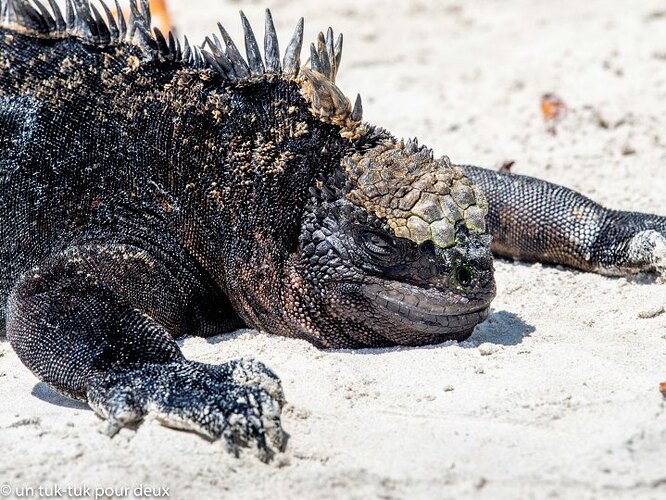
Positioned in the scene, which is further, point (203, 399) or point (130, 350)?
point (130, 350)

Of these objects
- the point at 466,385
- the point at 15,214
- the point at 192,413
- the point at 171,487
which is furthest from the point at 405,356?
the point at 15,214

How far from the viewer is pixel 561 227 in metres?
5.25

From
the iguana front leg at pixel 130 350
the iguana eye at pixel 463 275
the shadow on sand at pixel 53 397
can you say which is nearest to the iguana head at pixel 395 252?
the iguana eye at pixel 463 275

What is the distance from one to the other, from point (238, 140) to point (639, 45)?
5227mm

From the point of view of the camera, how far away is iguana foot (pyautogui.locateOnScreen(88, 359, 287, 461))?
11.4 feet

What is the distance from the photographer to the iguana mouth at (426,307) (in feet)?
13.4

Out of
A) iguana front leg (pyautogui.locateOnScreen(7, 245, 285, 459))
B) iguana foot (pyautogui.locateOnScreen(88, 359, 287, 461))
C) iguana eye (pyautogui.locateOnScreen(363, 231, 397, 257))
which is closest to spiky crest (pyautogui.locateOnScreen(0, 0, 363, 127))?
iguana eye (pyautogui.locateOnScreen(363, 231, 397, 257))

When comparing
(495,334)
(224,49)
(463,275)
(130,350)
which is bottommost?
(130,350)

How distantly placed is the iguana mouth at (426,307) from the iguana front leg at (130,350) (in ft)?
2.11

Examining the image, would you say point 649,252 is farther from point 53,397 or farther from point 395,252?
point 53,397

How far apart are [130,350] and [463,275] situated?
1305 millimetres

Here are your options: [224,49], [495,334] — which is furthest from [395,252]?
[224,49]

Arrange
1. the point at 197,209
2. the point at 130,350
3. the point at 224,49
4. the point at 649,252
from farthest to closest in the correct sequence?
the point at 649,252, the point at 224,49, the point at 197,209, the point at 130,350

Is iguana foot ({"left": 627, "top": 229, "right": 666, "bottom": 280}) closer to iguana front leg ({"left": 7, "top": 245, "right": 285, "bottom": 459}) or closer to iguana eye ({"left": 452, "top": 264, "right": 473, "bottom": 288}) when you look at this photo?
iguana eye ({"left": 452, "top": 264, "right": 473, "bottom": 288})
